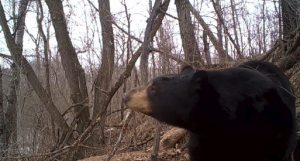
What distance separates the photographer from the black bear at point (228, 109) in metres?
2.47

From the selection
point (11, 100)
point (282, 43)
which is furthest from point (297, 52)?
point (11, 100)

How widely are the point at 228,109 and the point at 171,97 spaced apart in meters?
0.33

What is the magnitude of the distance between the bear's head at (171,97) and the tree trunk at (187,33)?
354 centimetres

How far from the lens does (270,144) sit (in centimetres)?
256

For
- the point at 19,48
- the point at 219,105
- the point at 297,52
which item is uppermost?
the point at 19,48

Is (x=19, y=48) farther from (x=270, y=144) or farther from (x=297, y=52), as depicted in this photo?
(x=270, y=144)

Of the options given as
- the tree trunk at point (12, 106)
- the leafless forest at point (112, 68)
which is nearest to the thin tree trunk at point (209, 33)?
the leafless forest at point (112, 68)

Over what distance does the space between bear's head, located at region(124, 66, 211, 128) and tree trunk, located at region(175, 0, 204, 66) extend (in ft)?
11.6

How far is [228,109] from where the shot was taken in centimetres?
246

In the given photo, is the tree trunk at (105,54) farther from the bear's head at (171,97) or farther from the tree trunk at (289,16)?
the bear's head at (171,97)

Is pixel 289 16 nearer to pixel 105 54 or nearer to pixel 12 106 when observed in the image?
pixel 105 54

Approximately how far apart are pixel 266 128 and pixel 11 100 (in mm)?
10083

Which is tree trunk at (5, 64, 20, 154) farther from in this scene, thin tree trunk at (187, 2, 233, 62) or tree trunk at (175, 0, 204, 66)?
thin tree trunk at (187, 2, 233, 62)

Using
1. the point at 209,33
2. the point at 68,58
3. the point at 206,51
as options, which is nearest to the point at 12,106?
the point at 68,58
